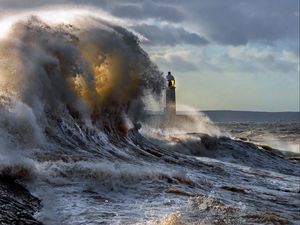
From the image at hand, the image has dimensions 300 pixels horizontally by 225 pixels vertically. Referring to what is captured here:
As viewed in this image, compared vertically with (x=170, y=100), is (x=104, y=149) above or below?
below

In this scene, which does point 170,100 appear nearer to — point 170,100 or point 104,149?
point 170,100

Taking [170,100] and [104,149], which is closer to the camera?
[104,149]

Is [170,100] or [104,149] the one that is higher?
[170,100]

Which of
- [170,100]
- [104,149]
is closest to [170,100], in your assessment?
[170,100]

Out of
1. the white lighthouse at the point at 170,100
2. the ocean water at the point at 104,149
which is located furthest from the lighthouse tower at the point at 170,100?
the ocean water at the point at 104,149

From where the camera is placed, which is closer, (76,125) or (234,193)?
(234,193)

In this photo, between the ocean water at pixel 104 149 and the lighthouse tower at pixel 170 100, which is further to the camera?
the lighthouse tower at pixel 170 100

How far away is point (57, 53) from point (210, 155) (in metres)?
6.39

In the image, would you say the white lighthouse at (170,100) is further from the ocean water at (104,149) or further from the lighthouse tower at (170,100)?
the ocean water at (104,149)

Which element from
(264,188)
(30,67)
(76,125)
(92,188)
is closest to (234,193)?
(264,188)

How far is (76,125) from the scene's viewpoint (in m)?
10.7

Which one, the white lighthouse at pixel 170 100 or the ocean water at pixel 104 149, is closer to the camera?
the ocean water at pixel 104 149

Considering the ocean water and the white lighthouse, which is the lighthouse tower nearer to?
the white lighthouse

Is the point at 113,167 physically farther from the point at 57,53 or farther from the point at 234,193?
the point at 57,53
